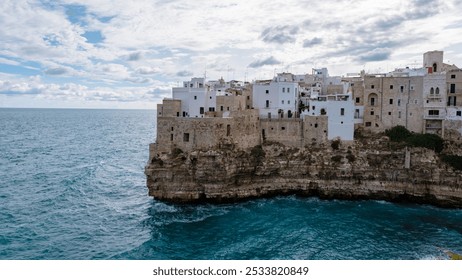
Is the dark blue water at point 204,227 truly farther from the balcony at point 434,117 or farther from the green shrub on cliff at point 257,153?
the balcony at point 434,117

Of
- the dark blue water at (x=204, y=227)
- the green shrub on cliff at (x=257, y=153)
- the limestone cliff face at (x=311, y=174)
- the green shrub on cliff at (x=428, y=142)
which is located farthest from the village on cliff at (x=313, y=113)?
the dark blue water at (x=204, y=227)

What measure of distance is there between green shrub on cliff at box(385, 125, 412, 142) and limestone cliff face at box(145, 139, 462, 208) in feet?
3.44

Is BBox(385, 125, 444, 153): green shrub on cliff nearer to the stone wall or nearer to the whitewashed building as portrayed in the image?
the whitewashed building

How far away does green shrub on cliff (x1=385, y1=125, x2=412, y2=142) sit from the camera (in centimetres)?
3872

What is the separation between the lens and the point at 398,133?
128 ft

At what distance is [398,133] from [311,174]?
33.7 feet

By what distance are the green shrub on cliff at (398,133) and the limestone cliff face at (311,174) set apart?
3.44ft

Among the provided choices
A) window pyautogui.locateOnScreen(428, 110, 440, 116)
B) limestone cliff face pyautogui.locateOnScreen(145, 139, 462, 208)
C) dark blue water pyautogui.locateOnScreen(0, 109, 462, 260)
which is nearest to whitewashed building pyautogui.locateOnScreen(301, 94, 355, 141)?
limestone cliff face pyautogui.locateOnScreen(145, 139, 462, 208)

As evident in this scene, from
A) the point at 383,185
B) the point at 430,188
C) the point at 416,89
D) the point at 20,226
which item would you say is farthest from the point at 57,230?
the point at 416,89

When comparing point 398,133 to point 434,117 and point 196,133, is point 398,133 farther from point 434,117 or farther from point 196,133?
point 196,133

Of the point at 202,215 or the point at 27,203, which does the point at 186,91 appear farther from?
the point at 27,203

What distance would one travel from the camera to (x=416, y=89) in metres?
39.5

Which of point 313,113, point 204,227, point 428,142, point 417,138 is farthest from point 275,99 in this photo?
point 204,227

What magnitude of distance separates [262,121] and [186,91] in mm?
Answer: 8654
